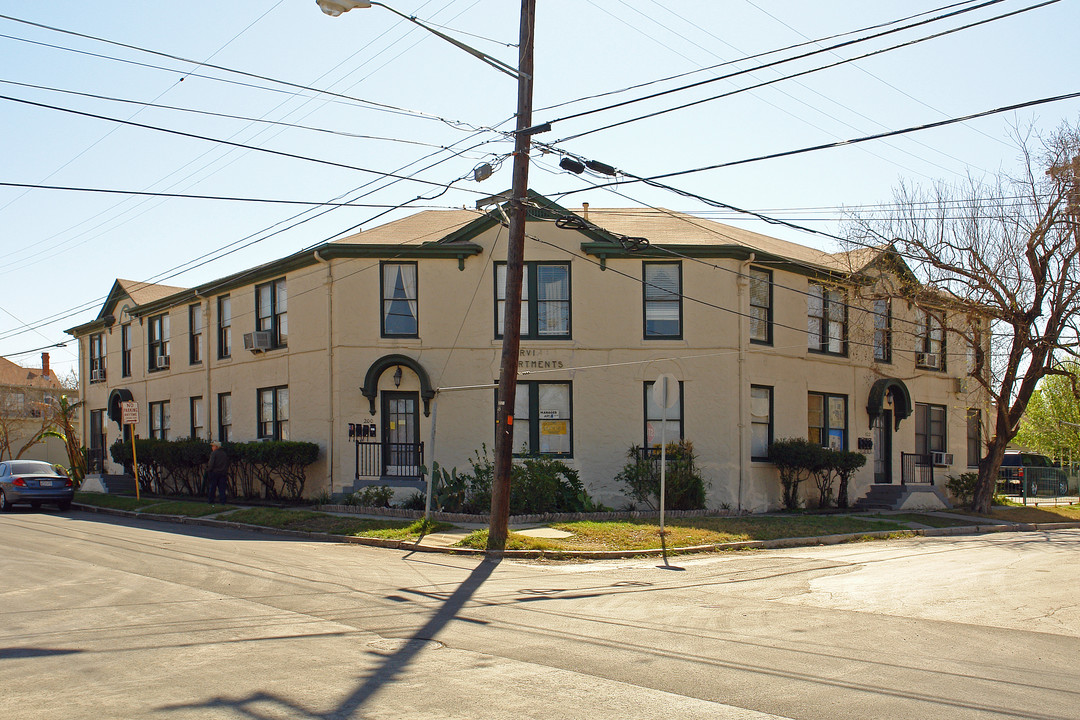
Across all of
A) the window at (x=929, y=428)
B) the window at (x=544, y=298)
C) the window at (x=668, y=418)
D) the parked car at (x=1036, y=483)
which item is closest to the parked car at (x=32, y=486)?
the window at (x=544, y=298)

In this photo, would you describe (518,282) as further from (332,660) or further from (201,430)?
(201,430)

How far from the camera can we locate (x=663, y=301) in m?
22.7

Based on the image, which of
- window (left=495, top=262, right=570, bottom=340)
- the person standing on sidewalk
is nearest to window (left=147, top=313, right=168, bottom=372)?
the person standing on sidewalk

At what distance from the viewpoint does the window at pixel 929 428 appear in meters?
28.6

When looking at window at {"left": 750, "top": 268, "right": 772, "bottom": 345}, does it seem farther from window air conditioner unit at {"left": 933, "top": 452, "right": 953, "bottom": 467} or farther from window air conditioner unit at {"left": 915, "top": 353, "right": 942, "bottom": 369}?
window air conditioner unit at {"left": 933, "top": 452, "right": 953, "bottom": 467}

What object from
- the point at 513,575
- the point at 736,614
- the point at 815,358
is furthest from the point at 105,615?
the point at 815,358

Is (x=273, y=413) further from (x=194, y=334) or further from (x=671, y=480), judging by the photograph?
(x=671, y=480)

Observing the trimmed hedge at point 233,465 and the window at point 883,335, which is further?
the window at point 883,335

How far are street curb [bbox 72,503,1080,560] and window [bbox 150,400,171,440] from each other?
697 centimetres

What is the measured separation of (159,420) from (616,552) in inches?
856

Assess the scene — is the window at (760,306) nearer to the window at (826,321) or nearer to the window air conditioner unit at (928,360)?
the window at (826,321)

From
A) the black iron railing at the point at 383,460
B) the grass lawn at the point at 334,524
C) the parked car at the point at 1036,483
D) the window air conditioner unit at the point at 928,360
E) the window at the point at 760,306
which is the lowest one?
the parked car at the point at 1036,483

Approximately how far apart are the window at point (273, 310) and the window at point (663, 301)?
985 cm

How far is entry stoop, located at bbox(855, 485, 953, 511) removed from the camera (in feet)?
83.6
